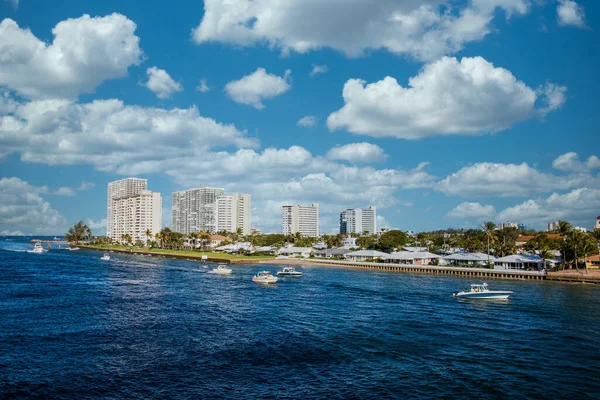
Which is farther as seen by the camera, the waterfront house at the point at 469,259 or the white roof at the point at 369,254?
the white roof at the point at 369,254

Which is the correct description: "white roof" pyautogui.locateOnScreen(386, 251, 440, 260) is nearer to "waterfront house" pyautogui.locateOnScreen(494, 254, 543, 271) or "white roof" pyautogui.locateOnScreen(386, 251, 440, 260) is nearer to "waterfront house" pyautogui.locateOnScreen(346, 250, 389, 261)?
"waterfront house" pyautogui.locateOnScreen(346, 250, 389, 261)

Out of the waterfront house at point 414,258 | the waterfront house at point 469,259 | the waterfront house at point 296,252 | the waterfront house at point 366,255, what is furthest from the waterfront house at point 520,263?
the waterfront house at point 296,252

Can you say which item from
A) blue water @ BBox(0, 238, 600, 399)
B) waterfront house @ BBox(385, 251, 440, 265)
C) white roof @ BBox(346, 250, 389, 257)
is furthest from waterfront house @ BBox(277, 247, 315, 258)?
blue water @ BBox(0, 238, 600, 399)

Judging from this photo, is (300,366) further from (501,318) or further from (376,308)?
(501,318)

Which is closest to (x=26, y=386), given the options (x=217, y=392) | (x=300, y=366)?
(x=217, y=392)

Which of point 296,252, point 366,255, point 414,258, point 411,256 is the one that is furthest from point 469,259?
point 296,252

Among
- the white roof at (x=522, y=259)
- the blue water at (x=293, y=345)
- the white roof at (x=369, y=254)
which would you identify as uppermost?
the white roof at (x=522, y=259)

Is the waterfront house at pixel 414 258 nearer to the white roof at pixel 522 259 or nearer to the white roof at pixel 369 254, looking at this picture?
the white roof at pixel 369 254
